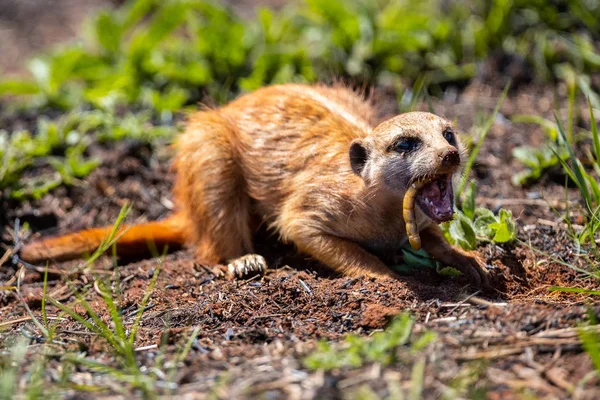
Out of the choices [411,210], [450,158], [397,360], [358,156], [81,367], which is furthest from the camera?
[358,156]

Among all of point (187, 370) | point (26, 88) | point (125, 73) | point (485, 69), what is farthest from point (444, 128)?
point (26, 88)

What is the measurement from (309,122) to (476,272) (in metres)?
1.68

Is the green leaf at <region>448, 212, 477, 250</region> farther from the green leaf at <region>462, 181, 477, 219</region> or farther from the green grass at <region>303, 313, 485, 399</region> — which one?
the green grass at <region>303, 313, 485, 399</region>

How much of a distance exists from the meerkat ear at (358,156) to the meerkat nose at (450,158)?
0.72 metres

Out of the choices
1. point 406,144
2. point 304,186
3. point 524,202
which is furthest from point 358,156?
point 524,202

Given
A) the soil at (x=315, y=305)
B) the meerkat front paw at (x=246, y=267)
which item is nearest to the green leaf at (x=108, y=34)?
the soil at (x=315, y=305)

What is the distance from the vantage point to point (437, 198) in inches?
176

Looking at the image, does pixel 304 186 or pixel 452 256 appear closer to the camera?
pixel 452 256

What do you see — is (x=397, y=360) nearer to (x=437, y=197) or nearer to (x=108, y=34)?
(x=437, y=197)

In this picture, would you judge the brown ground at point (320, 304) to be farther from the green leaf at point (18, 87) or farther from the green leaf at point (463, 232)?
the green leaf at point (18, 87)

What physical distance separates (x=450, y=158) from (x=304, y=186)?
4.22ft

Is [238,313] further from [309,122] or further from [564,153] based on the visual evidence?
[564,153]

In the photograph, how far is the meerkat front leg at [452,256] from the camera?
4559mm

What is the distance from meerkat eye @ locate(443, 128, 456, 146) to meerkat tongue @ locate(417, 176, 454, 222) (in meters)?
0.34
